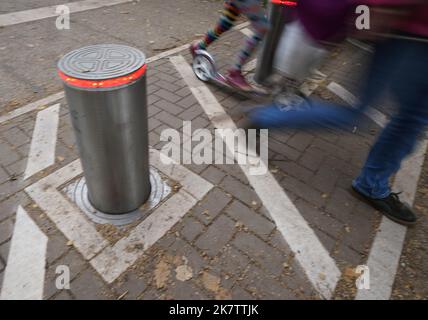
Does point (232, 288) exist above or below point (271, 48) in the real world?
below

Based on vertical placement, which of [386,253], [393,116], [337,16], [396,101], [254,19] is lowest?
[386,253]

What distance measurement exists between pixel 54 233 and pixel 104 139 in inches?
34.5

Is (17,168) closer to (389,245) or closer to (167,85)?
(167,85)

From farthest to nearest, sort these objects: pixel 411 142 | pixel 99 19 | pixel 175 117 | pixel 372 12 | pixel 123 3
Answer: pixel 123 3 < pixel 99 19 < pixel 175 117 < pixel 411 142 < pixel 372 12

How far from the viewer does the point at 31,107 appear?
338 centimetres

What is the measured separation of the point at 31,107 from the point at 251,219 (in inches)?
102

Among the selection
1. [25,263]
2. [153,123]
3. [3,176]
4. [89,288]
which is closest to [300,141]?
[153,123]

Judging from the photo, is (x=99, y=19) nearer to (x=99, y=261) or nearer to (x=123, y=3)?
(x=123, y=3)

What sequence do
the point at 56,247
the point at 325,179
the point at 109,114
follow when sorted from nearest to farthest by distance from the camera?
1. the point at 109,114
2. the point at 56,247
3. the point at 325,179

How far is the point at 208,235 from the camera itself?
2336 mm

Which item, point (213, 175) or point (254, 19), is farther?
point (254, 19)

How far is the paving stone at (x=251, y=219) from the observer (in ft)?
7.87

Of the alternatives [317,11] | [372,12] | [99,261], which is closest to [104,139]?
[99,261]

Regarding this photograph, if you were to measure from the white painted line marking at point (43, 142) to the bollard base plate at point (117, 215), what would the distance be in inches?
15.1
